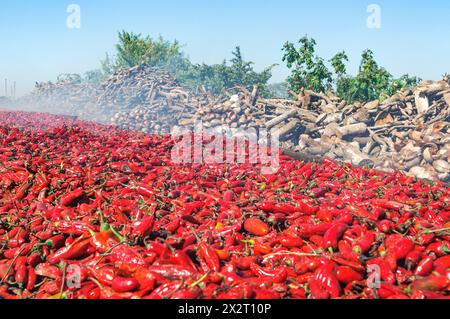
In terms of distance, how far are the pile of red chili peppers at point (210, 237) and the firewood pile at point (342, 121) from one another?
5007mm

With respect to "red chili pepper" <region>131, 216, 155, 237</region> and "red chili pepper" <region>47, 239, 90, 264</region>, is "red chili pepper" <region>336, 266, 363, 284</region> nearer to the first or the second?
"red chili pepper" <region>131, 216, 155, 237</region>

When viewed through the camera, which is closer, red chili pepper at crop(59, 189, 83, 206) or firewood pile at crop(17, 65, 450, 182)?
red chili pepper at crop(59, 189, 83, 206)

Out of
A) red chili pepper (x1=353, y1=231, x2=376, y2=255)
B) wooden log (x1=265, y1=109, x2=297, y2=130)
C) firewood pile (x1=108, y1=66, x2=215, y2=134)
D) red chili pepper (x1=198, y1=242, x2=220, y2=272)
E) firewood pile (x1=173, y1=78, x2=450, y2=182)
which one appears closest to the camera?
red chili pepper (x1=198, y1=242, x2=220, y2=272)

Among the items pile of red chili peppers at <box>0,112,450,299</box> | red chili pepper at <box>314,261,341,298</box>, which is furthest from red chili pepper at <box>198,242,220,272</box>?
red chili pepper at <box>314,261,341,298</box>

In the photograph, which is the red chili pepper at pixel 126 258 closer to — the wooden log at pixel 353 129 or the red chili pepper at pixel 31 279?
the red chili pepper at pixel 31 279

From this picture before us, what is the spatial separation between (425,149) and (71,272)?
10.9 m

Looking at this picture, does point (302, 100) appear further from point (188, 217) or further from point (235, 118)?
point (188, 217)

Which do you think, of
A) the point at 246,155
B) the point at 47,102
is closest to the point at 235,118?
the point at 246,155

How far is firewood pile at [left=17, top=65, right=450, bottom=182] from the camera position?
1133cm

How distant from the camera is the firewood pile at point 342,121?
11328 mm

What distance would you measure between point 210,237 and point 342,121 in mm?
11430

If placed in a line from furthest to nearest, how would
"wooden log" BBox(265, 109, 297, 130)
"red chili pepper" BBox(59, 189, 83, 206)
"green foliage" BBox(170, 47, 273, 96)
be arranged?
"green foliage" BBox(170, 47, 273, 96), "wooden log" BBox(265, 109, 297, 130), "red chili pepper" BBox(59, 189, 83, 206)

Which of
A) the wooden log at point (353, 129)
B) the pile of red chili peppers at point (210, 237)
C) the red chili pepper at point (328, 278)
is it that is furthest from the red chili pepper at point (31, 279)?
the wooden log at point (353, 129)

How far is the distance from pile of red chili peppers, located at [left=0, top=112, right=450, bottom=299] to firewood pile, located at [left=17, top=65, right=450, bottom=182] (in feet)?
16.4
